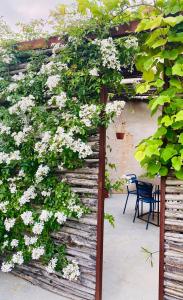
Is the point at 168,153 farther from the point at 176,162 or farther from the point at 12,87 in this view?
the point at 12,87

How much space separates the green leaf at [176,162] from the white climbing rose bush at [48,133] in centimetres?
69

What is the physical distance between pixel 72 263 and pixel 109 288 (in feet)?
1.79

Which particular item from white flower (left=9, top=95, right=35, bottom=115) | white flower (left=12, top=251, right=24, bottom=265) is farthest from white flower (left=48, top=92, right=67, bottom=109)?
white flower (left=12, top=251, right=24, bottom=265)

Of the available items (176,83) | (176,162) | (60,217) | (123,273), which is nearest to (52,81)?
(176,83)

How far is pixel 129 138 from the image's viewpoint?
7.93 metres

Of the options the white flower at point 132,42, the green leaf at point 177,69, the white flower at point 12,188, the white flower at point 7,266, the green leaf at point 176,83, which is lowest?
the white flower at point 7,266

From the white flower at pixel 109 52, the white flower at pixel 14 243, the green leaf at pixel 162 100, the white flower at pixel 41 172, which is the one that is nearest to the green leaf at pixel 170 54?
the green leaf at pixel 162 100

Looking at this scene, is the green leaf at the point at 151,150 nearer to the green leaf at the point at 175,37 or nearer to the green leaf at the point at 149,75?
the green leaf at the point at 149,75

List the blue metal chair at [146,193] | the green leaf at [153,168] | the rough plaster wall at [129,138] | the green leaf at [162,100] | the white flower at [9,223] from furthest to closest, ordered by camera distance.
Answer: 1. the rough plaster wall at [129,138]
2. the blue metal chair at [146,193]
3. the white flower at [9,223]
4. the green leaf at [153,168]
5. the green leaf at [162,100]

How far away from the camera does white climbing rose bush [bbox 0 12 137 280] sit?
275 cm

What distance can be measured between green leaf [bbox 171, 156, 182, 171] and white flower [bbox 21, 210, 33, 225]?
156 centimetres

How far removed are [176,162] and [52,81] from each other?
1.36 m

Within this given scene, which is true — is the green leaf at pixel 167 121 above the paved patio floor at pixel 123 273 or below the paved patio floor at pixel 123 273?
above

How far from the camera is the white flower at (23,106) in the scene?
3061 millimetres
